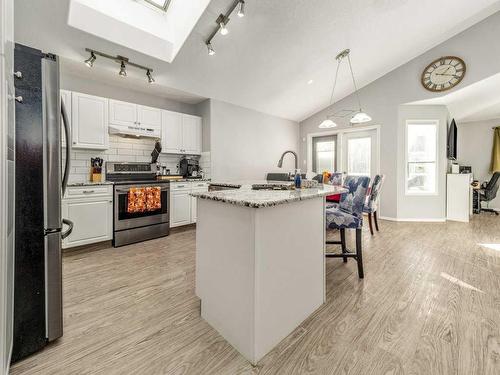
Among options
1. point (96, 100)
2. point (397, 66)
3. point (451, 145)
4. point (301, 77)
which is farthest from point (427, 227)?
point (96, 100)

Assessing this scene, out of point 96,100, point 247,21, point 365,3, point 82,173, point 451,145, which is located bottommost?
point 82,173

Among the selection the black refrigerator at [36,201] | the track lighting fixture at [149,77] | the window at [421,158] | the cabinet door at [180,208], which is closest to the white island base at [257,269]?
the black refrigerator at [36,201]

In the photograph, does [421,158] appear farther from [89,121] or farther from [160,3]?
[89,121]

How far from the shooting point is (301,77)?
437 cm

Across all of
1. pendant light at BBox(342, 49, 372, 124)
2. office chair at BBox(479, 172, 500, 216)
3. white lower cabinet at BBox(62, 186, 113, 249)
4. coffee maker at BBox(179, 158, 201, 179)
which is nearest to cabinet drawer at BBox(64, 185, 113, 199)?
white lower cabinet at BBox(62, 186, 113, 249)

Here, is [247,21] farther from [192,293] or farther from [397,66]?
[397,66]

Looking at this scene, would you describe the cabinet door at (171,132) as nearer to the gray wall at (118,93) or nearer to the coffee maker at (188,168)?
the coffee maker at (188,168)

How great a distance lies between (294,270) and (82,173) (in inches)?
135

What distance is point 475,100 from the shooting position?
4.67 metres

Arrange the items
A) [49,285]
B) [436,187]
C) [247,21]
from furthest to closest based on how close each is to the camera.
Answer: [436,187] → [247,21] → [49,285]

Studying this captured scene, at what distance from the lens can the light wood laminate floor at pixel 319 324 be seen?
3.94 feet

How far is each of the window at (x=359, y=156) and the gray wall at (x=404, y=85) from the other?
36 cm

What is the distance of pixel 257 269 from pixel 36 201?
128 cm

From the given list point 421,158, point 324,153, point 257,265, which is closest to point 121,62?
point 257,265
